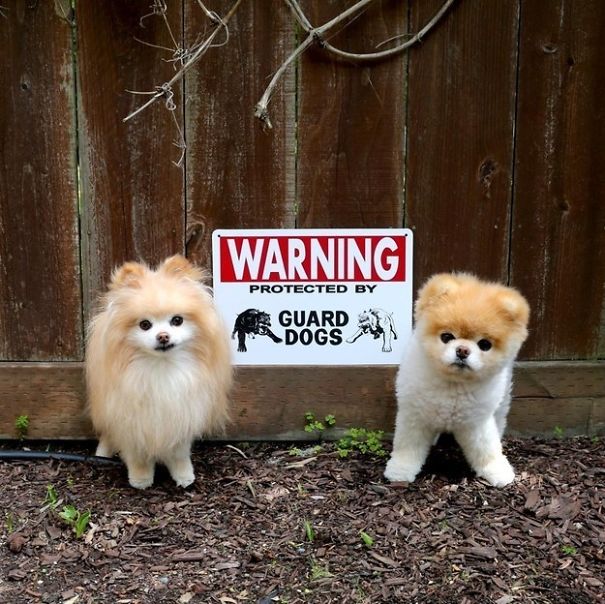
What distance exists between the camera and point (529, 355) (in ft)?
10.4

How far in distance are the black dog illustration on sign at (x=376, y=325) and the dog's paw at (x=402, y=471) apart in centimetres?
53

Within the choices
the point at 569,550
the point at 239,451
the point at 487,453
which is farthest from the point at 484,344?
the point at 239,451

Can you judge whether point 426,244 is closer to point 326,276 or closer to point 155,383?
point 326,276

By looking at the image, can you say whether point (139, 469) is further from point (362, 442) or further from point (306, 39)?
point (306, 39)

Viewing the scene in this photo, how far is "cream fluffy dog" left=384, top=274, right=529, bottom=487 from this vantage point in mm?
2480

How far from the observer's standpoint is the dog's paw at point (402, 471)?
2.85 metres

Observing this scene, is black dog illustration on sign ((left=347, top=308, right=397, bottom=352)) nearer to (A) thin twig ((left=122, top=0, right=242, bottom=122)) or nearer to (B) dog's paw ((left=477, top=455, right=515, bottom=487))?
(B) dog's paw ((left=477, top=455, right=515, bottom=487))

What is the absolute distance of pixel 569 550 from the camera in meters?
2.49

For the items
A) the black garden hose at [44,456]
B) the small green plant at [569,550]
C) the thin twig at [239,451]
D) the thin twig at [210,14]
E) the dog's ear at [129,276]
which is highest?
the thin twig at [210,14]

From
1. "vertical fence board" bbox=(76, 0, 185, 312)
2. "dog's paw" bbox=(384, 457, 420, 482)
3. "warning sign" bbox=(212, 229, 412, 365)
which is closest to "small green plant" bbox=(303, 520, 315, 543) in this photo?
"dog's paw" bbox=(384, 457, 420, 482)

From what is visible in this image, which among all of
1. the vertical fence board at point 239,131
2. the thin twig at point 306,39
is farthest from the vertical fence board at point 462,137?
the vertical fence board at point 239,131

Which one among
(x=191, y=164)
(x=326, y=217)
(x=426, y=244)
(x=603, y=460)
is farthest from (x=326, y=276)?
(x=603, y=460)

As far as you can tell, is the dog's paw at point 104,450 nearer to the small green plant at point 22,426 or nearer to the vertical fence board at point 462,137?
the small green plant at point 22,426

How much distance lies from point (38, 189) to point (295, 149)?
1.09m
